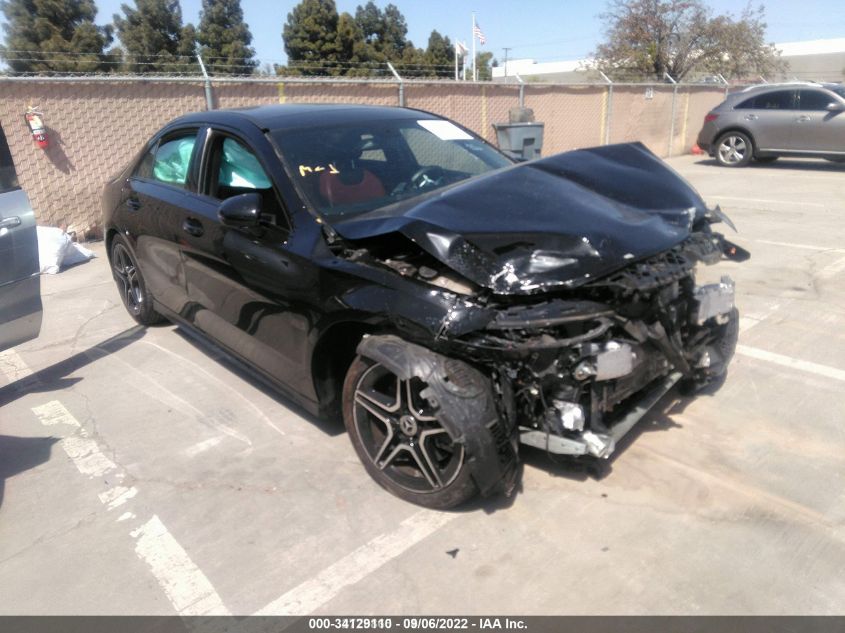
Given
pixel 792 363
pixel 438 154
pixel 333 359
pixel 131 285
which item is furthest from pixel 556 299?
pixel 131 285

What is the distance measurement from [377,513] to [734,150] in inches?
537

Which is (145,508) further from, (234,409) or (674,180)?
(674,180)

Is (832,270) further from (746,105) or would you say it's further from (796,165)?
(796,165)

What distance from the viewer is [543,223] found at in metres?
2.78

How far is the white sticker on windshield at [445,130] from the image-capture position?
4.20 meters

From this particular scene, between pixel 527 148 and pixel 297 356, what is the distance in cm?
872

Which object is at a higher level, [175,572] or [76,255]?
[175,572]

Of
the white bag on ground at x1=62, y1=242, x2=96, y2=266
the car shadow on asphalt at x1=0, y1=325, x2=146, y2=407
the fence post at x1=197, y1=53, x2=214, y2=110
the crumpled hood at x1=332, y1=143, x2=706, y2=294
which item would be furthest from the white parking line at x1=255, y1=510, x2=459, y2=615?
the fence post at x1=197, y1=53, x2=214, y2=110

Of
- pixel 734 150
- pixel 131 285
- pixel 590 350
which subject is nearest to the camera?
pixel 590 350

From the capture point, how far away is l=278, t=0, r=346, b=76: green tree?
40.2 metres

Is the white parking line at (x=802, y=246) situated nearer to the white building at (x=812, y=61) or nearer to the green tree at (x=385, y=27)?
the white building at (x=812, y=61)

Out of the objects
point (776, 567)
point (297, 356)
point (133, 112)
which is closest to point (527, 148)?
point (133, 112)

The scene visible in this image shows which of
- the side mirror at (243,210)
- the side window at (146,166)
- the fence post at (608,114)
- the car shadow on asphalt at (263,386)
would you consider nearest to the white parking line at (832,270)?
the car shadow on asphalt at (263,386)

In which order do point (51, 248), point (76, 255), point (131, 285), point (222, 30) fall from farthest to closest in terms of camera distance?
point (222, 30), point (76, 255), point (51, 248), point (131, 285)
